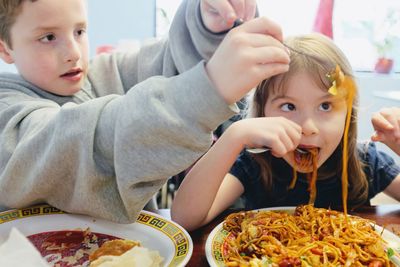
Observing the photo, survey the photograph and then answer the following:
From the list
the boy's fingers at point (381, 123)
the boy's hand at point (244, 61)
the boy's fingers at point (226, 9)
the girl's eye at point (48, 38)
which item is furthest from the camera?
the boy's fingers at point (381, 123)

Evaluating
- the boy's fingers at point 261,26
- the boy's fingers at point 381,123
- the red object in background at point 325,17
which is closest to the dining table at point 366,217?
the boy's fingers at point 381,123

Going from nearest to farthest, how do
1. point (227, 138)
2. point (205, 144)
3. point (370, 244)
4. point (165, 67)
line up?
1. point (205, 144)
2. point (370, 244)
3. point (227, 138)
4. point (165, 67)

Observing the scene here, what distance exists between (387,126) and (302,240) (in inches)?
19.5

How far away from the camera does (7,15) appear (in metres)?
0.85

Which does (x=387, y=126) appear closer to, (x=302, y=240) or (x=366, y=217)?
(x=366, y=217)

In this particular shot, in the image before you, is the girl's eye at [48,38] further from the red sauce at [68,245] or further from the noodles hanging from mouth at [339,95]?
the noodles hanging from mouth at [339,95]

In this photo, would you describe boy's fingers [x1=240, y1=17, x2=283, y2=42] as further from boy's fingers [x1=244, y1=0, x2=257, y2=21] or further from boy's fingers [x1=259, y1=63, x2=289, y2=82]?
boy's fingers [x1=244, y1=0, x2=257, y2=21]

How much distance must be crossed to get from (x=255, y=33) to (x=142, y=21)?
3.00 meters

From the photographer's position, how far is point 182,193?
0.99 metres

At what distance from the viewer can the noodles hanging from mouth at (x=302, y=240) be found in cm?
76

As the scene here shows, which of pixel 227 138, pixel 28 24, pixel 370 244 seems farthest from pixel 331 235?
pixel 28 24

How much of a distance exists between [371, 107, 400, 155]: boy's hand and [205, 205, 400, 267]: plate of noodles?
1.09 ft

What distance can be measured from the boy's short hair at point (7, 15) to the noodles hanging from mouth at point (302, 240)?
647 mm

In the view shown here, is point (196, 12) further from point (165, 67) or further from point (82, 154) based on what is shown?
point (82, 154)
